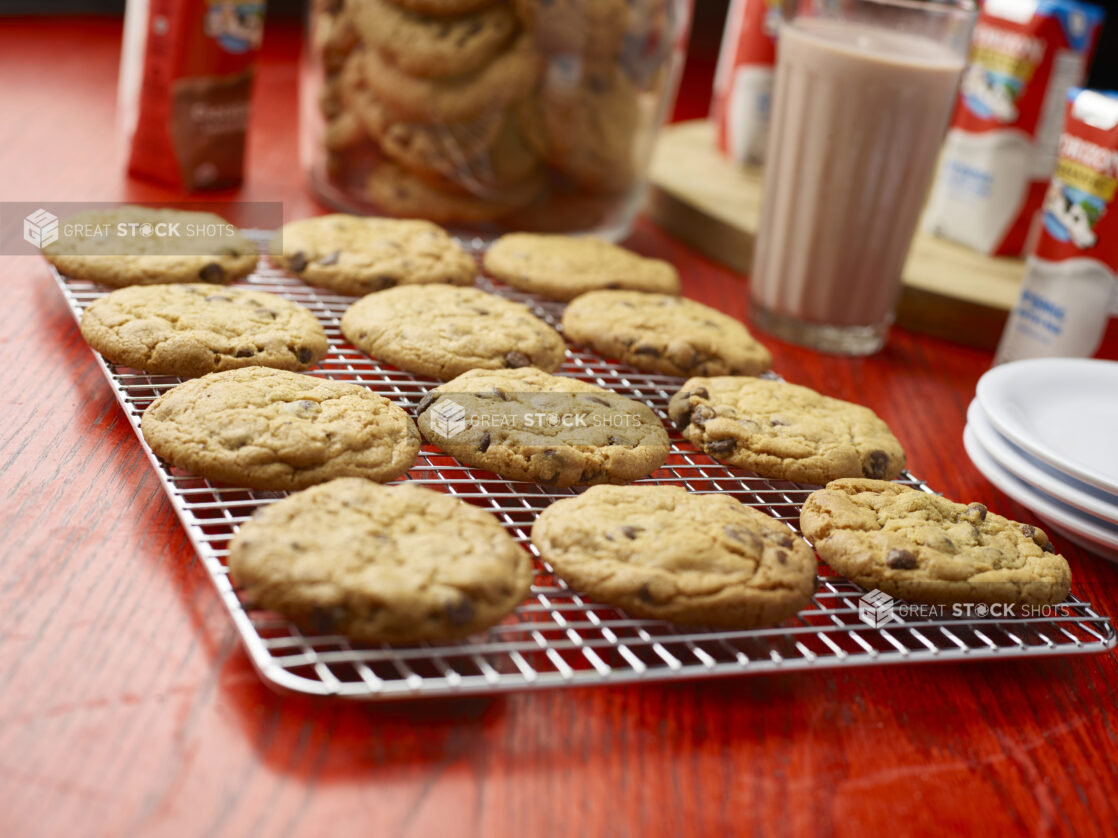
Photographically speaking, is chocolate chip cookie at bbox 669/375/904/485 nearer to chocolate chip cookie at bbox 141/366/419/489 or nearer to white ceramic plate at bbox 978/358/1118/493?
white ceramic plate at bbox 978/358/1118/493

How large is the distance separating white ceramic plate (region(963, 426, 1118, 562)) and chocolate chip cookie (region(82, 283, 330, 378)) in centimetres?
70

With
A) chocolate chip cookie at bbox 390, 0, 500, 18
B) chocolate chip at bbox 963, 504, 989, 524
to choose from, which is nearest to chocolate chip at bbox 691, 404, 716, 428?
chocolate chip at bbox 963, 504, 989, 524

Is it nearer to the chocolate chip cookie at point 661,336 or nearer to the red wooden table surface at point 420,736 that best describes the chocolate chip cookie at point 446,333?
the chocolate chip cookie at point 661,336

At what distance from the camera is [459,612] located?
71 centimetres

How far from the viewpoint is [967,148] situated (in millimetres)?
1668

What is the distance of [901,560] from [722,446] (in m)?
0.24

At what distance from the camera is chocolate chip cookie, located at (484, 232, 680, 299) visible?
1390 mm

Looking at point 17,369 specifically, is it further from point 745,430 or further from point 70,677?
point 745,430

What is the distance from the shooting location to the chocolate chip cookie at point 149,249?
46.8 inches

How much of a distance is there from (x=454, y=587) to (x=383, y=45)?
3.22 ft

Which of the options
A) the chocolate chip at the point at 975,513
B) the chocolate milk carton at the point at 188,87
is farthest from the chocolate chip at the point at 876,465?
the chocolate milk carton at the point at 188,87

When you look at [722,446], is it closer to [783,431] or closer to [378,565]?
[783,431]
